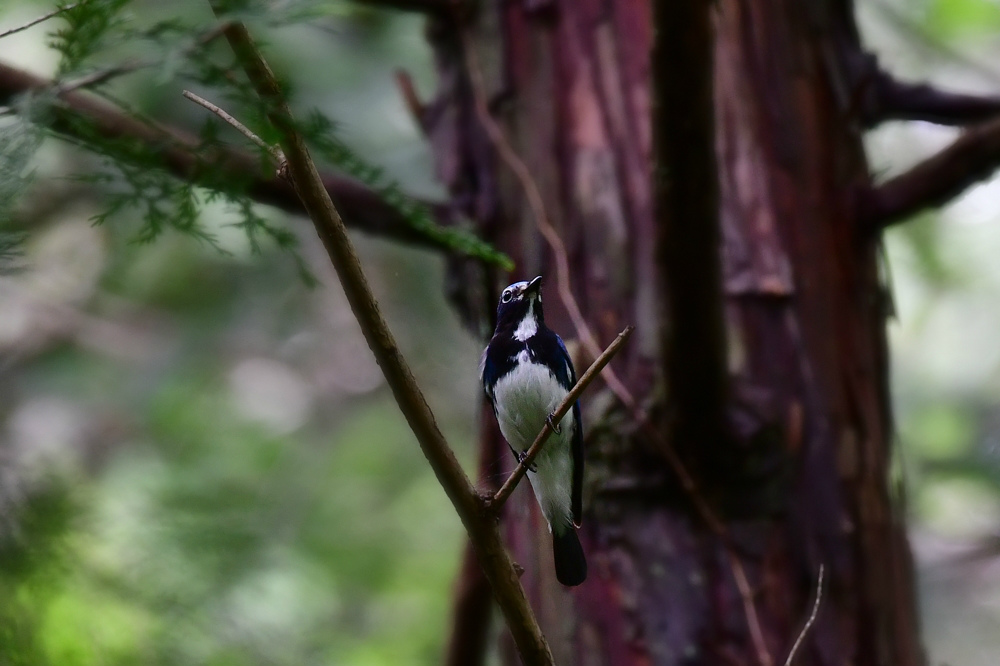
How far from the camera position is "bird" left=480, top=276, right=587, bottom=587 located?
2.32 metres

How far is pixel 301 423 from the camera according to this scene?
8.11m

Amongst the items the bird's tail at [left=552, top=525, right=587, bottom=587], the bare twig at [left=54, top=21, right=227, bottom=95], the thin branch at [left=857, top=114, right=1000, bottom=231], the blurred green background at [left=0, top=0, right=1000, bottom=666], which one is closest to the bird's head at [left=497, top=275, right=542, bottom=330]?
the bird's tail at [left=552, top=525, right=587, bottom=587]

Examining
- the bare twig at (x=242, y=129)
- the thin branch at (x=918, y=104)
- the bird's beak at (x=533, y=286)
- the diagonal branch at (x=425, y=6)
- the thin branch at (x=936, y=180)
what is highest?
the diagonal branch at (x=425, y=6)

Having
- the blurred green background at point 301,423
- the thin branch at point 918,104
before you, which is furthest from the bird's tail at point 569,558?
the blurred green background at point 301,423

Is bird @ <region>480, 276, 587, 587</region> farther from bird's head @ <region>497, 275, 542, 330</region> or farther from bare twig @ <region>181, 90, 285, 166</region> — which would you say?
bare twig @ <region>181, 90, 285, 166</region>

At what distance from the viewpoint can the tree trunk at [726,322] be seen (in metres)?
2.80

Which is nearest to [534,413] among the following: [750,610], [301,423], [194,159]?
[750,610]

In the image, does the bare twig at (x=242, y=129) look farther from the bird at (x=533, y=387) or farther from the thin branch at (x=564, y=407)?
the bird at (x=533, y=387)

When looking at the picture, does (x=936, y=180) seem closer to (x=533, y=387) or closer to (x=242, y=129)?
(x=533, y=387)

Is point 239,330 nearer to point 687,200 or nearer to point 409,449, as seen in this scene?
point 409,449

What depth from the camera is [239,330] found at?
6738 mm

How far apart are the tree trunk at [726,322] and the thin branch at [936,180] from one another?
8 centimetres

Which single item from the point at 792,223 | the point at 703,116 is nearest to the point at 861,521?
the point at 792,223

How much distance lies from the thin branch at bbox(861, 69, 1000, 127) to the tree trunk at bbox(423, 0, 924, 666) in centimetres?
12
